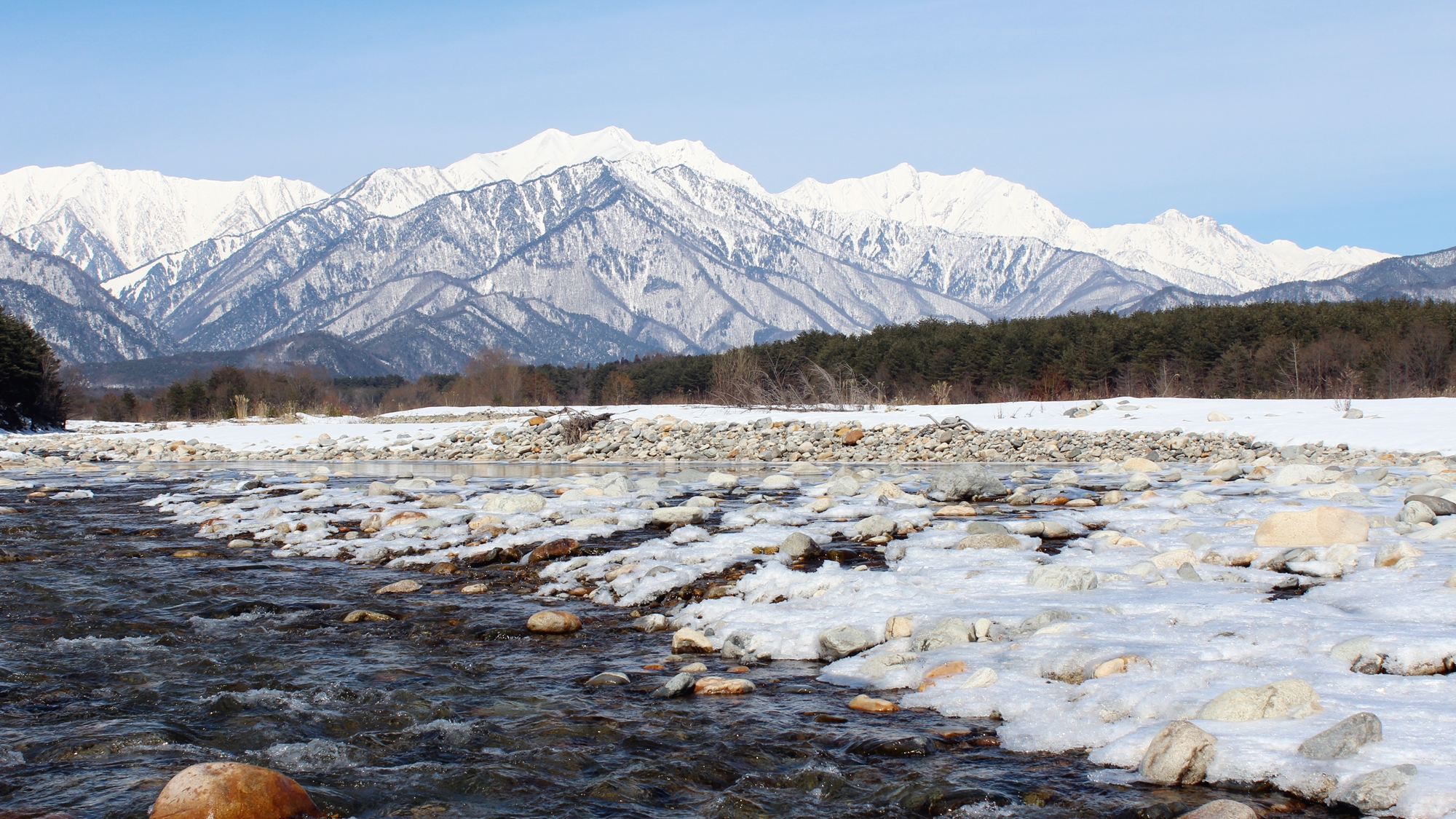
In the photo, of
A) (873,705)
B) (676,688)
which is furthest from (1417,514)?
(676,688)

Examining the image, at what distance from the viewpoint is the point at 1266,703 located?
3924mm

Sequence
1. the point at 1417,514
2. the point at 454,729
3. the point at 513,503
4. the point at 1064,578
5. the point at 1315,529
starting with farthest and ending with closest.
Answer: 1. the point at 513,503
2. the point at 1417,514
3. the point at 1315,529
4. the point at 1064,578
5. the point at 454,729

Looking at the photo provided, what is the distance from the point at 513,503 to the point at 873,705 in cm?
762

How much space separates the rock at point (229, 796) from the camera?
3266 millimetres

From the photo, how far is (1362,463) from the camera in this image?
54.0ft

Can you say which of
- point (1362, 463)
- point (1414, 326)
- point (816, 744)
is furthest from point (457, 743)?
point (1414, 326)

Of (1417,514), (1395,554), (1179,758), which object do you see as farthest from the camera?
(1417,514)

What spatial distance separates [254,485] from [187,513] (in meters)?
3.59

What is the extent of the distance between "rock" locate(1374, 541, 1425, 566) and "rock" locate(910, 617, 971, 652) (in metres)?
3.29

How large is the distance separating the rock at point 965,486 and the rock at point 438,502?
266 inches

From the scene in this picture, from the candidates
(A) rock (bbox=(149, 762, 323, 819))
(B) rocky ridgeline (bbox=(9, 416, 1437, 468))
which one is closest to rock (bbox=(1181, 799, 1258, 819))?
(A) rock (bbox=(149, 762, 323, 819))

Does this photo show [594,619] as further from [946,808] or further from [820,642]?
[946,808]

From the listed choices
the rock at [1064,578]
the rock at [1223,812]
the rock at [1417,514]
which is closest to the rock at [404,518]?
the rock at [1064,578]

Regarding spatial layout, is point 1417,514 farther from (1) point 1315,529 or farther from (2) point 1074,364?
(2) point 1074,364
